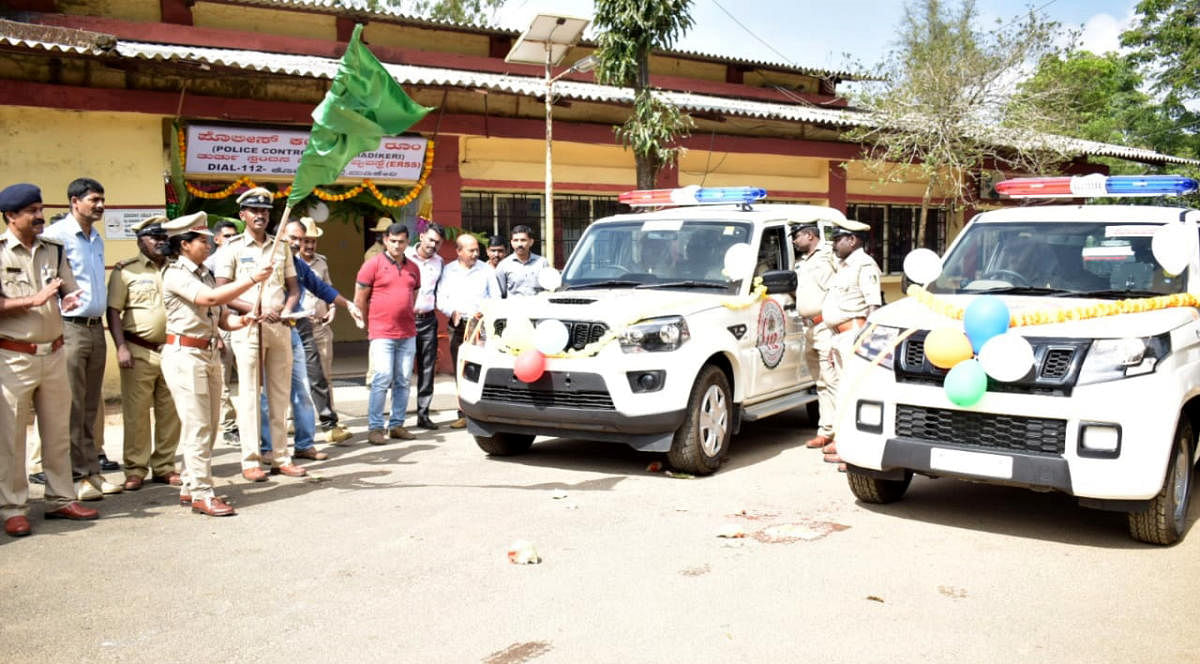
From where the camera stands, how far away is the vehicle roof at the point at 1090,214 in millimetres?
6270

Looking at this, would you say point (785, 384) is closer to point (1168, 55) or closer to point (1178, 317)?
point (1178, 317)

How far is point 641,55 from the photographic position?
1234 cm

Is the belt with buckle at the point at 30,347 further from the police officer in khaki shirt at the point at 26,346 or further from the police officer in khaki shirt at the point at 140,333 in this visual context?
the police officer in khaki shirt at the point at 140,333

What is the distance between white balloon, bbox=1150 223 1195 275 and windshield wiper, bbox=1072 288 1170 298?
162 millimetres

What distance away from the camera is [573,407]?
6902 mm

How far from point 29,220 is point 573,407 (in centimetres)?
350

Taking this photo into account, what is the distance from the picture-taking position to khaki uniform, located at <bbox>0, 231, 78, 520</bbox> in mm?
5664

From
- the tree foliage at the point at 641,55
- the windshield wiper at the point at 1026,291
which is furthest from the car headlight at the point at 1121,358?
the tree foliage at the point at 641,55

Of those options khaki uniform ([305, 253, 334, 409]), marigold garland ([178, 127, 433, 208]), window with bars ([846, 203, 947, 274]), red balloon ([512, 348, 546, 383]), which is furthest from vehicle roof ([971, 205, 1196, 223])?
window with bars ([846, 203, 947, 274])

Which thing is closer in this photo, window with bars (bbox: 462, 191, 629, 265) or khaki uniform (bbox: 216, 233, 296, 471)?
khaki uniform (bbox: 216, 233, 296, 471)

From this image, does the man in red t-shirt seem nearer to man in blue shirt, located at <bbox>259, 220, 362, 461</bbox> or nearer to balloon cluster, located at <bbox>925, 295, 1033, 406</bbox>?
man in blue shirt, located at <bbox>259, 220, 362, 461</bbox>

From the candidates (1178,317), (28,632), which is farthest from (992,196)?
(28,632)

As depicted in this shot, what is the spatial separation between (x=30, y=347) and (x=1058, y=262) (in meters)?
6.15

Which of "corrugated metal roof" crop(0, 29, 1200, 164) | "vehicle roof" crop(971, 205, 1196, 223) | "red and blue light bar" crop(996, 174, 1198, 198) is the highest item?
"corrugated metal roof" crop(0, 29, 1200, 164)
